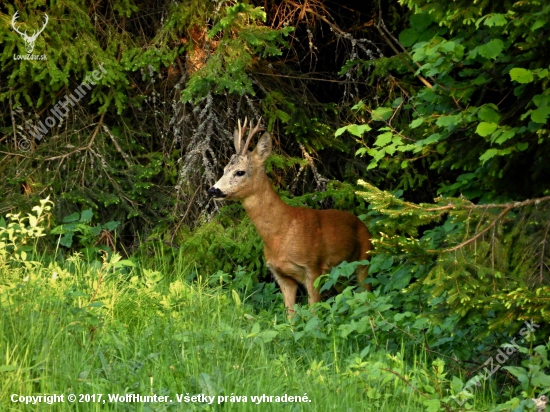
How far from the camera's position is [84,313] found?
5273 millimetres

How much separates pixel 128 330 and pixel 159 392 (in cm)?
156

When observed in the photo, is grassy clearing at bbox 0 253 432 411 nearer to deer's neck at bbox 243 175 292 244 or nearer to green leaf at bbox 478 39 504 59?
deer's neck at bbox 243 175 292 244

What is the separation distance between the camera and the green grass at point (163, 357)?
14.4ft

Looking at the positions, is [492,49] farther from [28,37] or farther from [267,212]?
[28,37]

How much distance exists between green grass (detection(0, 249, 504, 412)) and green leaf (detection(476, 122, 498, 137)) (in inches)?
53.5

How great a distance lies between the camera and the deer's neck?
774 centimetres

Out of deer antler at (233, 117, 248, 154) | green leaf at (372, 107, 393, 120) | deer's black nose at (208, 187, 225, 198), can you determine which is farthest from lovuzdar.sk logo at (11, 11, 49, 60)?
green leaf at (372, 107, 393, 120)

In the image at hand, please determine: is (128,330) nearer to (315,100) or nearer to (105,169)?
(105,169)

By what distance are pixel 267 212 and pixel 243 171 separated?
410 millimetres

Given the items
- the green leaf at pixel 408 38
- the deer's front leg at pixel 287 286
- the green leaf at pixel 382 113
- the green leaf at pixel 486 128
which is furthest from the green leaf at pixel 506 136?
the deer's front leg at pixel 287 286

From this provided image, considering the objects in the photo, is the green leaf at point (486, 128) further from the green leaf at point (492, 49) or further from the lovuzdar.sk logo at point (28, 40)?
the lovuzdar.sk logo at point (28, 40)

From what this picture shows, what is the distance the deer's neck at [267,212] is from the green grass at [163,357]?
143cm

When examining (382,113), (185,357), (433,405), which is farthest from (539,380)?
(382,113)

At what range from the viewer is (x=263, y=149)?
795 cm
